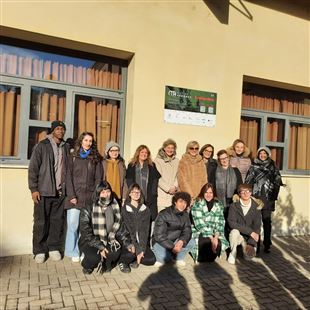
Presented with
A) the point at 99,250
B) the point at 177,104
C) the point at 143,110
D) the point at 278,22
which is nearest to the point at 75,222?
the point at 99,250

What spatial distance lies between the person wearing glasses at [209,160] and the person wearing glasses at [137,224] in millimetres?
1383

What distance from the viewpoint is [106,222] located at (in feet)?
15.0

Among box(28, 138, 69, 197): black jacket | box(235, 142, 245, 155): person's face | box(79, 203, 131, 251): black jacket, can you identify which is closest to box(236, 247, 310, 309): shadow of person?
box(79, 203, 131, 251): black jacket

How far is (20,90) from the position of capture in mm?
5188

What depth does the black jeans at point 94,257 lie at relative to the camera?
4348mm

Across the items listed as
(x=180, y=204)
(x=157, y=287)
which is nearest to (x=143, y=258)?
(x=157, y=287)

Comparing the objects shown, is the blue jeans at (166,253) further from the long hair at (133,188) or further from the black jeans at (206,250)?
the long hair at (133,188)

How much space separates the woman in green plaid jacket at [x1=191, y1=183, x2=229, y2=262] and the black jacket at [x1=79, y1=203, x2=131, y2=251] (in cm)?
113

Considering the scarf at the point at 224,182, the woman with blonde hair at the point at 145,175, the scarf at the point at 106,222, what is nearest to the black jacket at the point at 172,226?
the woman with blonde hair at the point at 145,175

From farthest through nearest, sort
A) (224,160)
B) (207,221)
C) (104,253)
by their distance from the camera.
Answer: (224,160)
(207,221)
(104,253)

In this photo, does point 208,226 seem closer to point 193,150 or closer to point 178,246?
point 178,246

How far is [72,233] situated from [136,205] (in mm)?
981

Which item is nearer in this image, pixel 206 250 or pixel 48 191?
pixel 48 191

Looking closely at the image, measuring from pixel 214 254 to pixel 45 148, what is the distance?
288 cm
